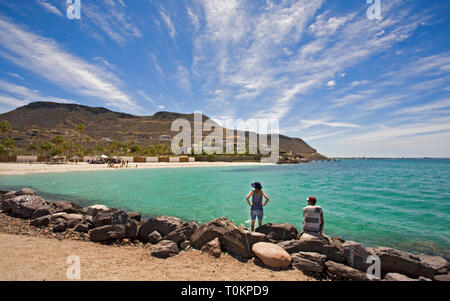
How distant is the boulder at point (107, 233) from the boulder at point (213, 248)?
9.67ft

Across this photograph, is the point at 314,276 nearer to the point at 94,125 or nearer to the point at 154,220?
the point at 154,220

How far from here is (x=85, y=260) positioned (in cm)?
502

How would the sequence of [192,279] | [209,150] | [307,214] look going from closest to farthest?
[192,279], [307,214], [209,150]

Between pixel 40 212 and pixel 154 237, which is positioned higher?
pixel 40 212

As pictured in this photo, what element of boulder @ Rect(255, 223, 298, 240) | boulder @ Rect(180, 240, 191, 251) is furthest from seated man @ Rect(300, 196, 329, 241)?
boulder @ Rect(180, 240, 191, 251)

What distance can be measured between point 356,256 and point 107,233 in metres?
7.21

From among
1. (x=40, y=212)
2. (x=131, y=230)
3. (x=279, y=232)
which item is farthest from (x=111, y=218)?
(x=279, y=232)

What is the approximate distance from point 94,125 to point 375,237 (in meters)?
206

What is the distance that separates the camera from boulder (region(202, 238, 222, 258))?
18.6 ft

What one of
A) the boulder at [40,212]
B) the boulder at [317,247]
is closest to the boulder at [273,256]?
the boulder at [317,247]

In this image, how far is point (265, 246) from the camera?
5.52 meters

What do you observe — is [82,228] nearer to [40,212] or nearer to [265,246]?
[40,212]

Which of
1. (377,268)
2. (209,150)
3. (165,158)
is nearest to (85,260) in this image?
(377,268)
